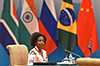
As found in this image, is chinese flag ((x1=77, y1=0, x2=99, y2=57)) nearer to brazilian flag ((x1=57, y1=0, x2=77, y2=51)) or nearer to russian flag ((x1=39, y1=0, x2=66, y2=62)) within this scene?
brazilian flag ((x1=57, y1=0, x2=77, y2=51))

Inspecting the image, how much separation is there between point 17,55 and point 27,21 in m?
2.18

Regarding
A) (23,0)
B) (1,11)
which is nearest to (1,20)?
(1,11)

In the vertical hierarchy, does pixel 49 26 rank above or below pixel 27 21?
below

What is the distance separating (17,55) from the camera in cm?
359

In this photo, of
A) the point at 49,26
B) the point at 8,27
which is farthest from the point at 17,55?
the point at 49,26

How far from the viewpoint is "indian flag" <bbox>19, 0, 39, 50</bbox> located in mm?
5586

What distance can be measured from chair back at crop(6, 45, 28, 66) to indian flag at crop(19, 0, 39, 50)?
1.85 meters

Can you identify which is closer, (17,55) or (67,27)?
(17,55)

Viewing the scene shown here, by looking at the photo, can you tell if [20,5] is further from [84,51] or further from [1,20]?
[84,51]

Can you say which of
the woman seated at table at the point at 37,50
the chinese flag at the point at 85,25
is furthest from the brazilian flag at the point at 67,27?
the woman seated at table at the point at 37,50

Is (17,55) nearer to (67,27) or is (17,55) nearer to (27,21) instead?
(27,21)

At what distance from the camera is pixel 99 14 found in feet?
18.4

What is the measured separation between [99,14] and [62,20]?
102 cm

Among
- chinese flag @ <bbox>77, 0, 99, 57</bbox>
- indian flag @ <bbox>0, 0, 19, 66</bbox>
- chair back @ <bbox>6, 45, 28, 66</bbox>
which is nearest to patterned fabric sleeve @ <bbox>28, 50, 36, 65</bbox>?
chair back @ <bbox>6, 45, 28, 66</bbox>
